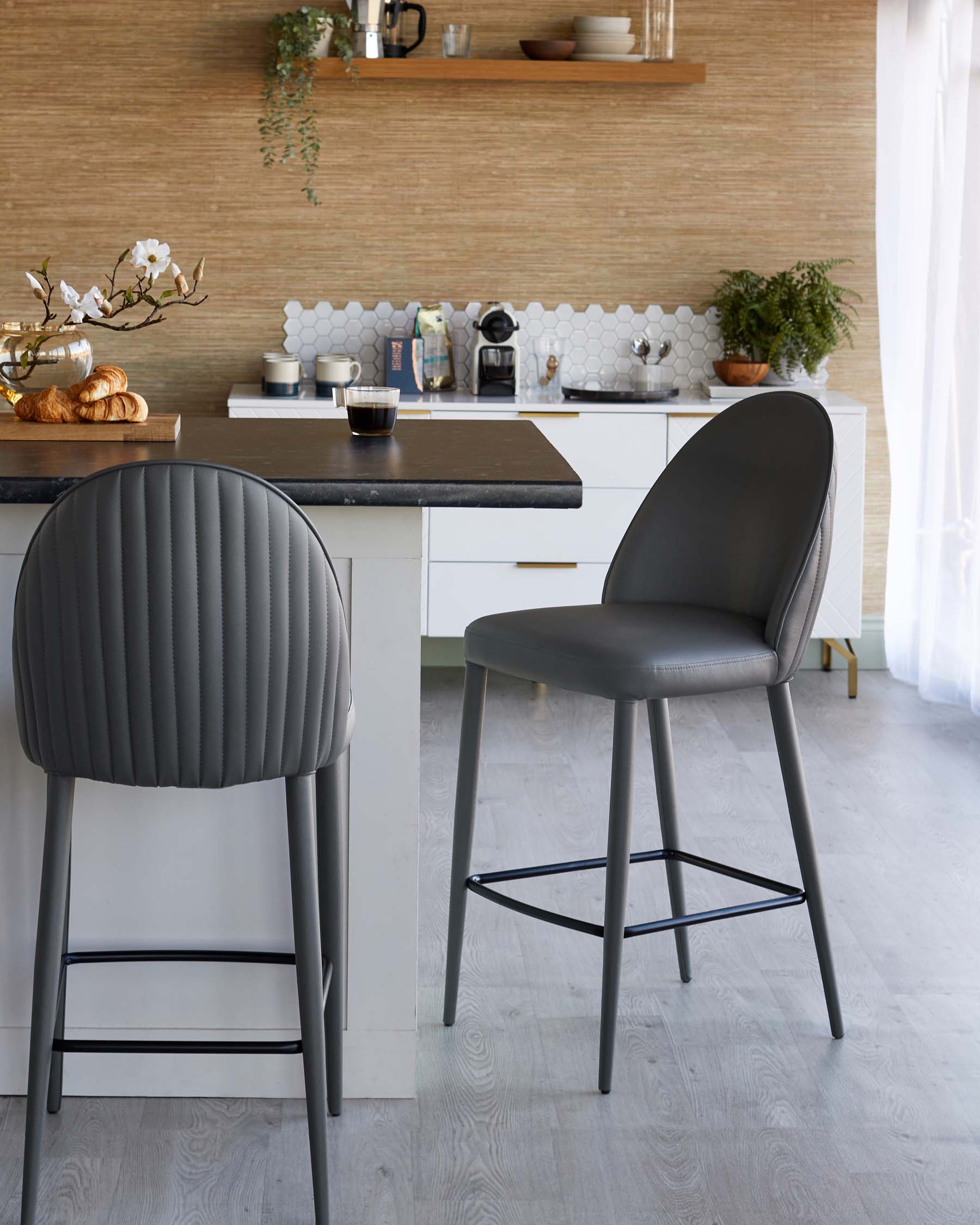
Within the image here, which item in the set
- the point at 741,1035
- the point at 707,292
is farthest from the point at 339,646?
the point at 707,292

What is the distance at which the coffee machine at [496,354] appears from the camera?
456 centimetres

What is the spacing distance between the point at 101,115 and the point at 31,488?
3.21 m

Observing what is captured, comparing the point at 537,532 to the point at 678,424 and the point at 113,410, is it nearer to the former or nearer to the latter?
the point at 678,424

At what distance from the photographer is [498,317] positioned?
14.9 feet

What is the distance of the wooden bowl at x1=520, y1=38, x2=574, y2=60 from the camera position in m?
4.39

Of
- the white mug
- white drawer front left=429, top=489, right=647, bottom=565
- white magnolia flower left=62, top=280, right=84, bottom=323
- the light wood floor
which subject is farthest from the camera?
the white mug

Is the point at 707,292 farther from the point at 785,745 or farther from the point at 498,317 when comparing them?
the point at 785,745

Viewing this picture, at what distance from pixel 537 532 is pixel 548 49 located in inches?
61.2

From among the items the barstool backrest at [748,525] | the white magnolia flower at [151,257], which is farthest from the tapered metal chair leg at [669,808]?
the white magnolia flower at [151,257]

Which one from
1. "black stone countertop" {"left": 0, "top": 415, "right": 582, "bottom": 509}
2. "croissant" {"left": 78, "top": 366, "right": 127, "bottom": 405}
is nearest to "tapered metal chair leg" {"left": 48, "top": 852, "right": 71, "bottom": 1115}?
"black stone countertop" {"left": 0, "top": 415, "right": 582, "bottom": 509}

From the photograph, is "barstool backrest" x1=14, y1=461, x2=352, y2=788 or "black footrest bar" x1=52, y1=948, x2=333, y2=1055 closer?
"barstool backrest" x1=14, y1=461, x2=352, y2=788

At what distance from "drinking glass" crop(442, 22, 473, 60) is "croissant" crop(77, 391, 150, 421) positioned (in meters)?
2.56

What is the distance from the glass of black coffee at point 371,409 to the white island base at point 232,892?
421mm

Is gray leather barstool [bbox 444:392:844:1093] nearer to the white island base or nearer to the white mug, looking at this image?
the white island base
